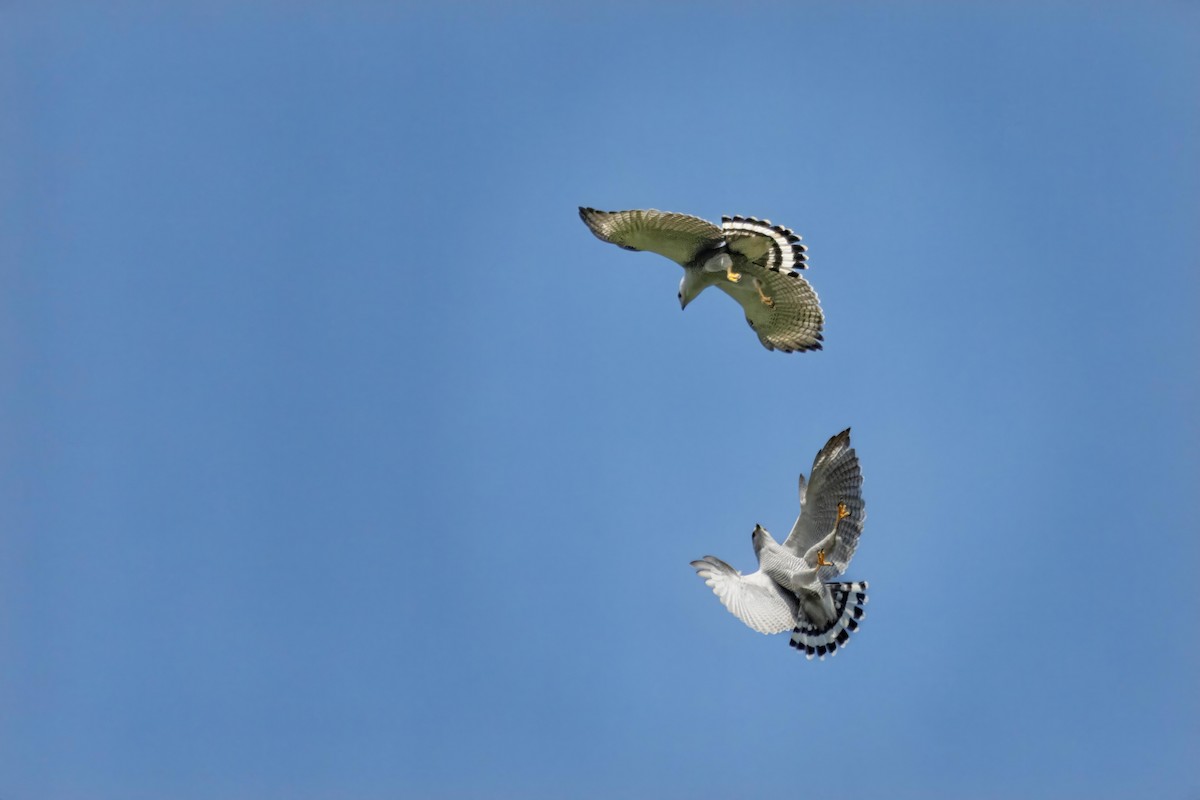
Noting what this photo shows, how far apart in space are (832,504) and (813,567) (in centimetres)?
59

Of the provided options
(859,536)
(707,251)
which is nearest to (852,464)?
(859,536)

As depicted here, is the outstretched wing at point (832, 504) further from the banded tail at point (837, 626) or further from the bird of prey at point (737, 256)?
the bird of prey at point (737, 256)

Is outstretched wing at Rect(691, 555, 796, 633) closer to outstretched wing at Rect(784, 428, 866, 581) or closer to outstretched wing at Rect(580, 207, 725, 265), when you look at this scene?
outstretched wing at Rect(784, 428, 866, 581)

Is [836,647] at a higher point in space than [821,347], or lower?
lower

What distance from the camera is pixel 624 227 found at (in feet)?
32.7

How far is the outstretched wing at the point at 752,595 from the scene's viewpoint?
9898 millimetres

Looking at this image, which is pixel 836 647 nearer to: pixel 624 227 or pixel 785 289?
pixel 785 289

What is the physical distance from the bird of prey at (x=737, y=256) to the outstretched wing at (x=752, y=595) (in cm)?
232

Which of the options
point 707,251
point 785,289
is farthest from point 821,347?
point 707,251

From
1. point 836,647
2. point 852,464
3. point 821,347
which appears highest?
point 821,347

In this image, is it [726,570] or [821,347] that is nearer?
[726,570]

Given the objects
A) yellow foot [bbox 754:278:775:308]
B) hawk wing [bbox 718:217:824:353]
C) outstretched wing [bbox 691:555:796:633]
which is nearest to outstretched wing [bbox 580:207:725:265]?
hawk wing [bbox 718:217:824:353]

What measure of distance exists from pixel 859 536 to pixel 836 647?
3.80 ft

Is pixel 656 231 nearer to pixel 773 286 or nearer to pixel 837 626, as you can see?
pixel 773 286
